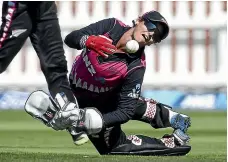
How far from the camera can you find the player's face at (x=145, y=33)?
736 cm

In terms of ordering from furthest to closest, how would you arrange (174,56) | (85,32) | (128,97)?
(174,56), (85,32), (128,97)

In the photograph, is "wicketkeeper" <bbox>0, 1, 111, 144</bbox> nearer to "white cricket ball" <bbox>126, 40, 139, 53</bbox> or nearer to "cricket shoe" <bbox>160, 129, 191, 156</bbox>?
"white cricket ball" <bbox>126, 40, 139, 53</bbox>

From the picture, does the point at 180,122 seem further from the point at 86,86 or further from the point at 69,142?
the point at 69,142

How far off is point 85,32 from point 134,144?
100 centimetres

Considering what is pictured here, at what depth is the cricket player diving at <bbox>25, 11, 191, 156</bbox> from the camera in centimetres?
698

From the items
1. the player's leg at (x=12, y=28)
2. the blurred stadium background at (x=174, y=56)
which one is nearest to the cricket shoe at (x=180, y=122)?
the player's leg at (x=12, y=28)

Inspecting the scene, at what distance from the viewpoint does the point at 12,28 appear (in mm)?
6555

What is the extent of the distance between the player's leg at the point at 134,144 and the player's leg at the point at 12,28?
1.36 meters

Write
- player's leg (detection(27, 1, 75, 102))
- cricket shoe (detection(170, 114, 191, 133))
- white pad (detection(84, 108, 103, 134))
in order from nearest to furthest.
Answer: player's leg (detection(27, 1, 75, 102)) → white pad (detection(84, 108, 103, 134)) → cricket shoe (detection(170, 114, 191, 133))

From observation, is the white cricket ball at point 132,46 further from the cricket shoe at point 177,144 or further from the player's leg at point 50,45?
the cricket shoe at point 177,144

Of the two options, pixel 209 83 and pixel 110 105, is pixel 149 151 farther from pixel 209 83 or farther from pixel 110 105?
pixel 209 83

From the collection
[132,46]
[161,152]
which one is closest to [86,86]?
[132,46]

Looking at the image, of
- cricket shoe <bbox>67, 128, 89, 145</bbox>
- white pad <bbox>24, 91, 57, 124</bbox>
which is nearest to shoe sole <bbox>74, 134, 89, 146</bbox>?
cricket shoe <bbox>67, 128, 89, 145</bbox>

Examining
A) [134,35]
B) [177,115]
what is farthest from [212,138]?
[134,35]
